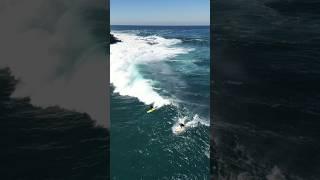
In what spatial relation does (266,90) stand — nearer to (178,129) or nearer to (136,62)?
(178,129)

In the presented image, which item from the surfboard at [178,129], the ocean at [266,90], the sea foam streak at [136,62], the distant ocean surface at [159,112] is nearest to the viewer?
the ocean at [266,90]

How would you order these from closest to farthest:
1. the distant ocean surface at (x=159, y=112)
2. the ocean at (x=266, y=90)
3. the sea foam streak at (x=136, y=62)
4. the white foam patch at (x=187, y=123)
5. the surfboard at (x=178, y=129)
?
the ocean at (x=266, y=90), the distant ocean surface at (x=159, y=112), the surfboard at (x=178, y=129), the white foam patch at (x=187, y=123), the sea foam streak at (x=136, y=62)

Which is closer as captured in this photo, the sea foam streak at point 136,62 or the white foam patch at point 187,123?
the white foam patch at point 187,123

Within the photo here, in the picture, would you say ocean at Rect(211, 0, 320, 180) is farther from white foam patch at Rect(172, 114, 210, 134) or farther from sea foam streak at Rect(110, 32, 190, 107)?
sea foam streak at Rect(110, 32, 190, 107)

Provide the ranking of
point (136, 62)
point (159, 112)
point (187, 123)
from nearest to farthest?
1. point (187, 123)
2. point (159, 112)
3. point (136, 62)

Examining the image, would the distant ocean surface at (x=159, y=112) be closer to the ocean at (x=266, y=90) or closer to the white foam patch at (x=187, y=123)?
the white foam patch at (x=187, y=123)

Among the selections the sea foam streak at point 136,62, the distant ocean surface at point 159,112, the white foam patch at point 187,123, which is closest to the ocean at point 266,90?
the distant ocean surface at point 159,112

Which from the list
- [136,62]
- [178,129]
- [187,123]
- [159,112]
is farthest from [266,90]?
[136,62]

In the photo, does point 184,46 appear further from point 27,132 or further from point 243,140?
point 27,132

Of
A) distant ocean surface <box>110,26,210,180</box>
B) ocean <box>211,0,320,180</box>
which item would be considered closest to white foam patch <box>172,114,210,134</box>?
distant ocean surface <box>110,26,210,180</box>
